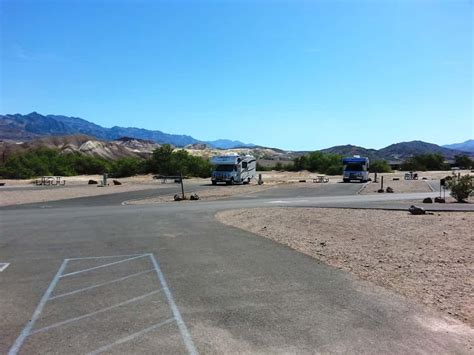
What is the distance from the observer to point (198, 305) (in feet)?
24.4

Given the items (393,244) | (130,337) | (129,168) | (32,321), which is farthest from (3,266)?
(129,168)

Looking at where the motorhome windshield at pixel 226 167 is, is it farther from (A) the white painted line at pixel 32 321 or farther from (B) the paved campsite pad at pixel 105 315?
(A) the white painted line at pixel 32 321

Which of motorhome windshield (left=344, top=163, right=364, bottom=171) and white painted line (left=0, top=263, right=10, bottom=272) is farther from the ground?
motorhome windshield (left=344, top=163, right=364, bottom=171)

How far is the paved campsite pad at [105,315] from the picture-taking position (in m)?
5.82

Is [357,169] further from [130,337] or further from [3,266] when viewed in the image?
[130,337]

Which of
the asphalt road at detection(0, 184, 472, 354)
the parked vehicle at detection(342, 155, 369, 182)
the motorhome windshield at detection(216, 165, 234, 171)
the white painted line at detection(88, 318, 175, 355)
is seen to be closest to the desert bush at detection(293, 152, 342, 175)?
the parked vehicle at detection(342, 155, 369, 182)

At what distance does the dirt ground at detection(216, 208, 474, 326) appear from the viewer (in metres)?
8.55

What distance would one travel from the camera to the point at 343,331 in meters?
6.25

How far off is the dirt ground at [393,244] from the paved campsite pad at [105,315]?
3.71 meters

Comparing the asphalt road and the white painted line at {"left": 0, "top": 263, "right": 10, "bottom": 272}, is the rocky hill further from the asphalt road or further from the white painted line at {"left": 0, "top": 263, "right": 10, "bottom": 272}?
the asphalt road

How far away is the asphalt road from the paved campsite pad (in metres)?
0.01

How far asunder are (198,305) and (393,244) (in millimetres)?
7364

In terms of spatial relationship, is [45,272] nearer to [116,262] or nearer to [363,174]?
[116,262]

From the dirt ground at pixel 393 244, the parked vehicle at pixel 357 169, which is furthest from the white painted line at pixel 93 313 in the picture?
the parked vehicle at pixel 357 169
